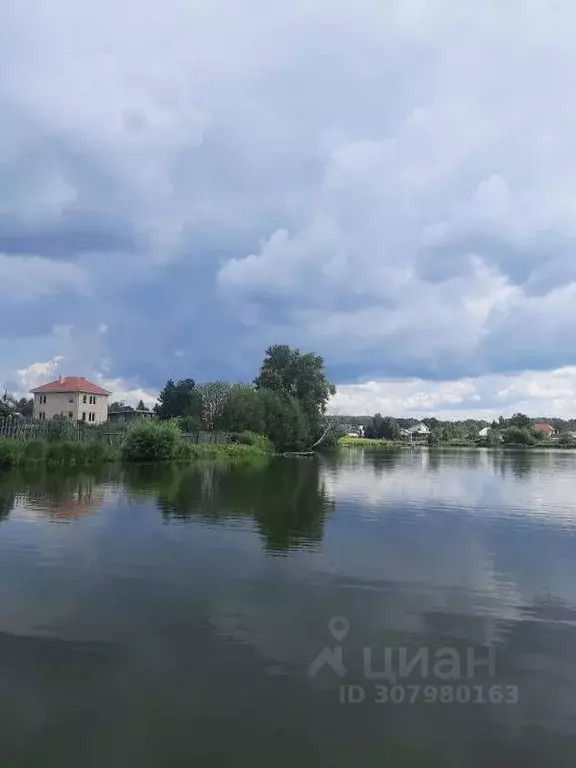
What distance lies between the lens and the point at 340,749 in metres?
5.33

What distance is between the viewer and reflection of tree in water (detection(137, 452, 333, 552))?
1553 centimetres

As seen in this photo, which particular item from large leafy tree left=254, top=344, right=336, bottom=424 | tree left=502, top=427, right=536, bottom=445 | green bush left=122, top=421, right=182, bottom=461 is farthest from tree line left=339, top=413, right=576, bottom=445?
green bush left=122, top=421, right=182, bottom=461

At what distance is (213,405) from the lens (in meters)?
58.6

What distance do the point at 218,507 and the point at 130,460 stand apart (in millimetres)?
20618

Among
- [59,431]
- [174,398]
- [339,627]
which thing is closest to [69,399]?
→ [174,398]

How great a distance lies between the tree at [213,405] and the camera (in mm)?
58053

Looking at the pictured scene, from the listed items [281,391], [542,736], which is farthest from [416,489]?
[281,391]

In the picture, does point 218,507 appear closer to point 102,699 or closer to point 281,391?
point 102,699

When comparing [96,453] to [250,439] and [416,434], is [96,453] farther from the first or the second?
[416,434]

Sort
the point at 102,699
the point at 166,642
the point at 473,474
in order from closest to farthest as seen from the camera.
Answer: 1. the point at 102,699
2. the point at 166,642
3. the point at 473,474

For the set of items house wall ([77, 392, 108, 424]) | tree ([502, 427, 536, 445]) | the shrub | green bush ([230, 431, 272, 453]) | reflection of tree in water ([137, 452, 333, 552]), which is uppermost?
house wall ([77, 392, 108, 424])

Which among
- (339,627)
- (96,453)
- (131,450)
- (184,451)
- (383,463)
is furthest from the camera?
(383,463)

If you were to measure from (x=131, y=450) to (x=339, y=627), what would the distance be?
105ft

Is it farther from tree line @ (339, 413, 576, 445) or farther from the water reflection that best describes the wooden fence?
tree line @ (339, 413, 576, 445)
